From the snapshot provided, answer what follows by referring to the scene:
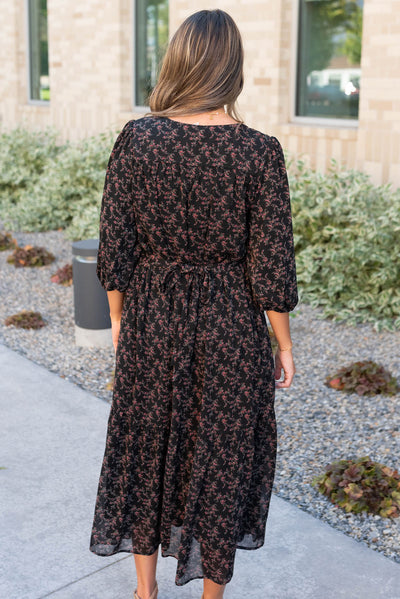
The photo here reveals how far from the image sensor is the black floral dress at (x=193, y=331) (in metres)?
2.30

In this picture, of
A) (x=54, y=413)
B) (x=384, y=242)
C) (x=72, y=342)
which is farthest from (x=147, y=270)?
(x=384, y=242)

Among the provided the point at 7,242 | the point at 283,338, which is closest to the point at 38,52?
Result: the point at 7,242

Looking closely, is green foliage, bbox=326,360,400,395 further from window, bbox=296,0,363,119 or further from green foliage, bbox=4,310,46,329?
window, bbox=296,0,363,119

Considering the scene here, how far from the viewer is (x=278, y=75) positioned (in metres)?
8.19

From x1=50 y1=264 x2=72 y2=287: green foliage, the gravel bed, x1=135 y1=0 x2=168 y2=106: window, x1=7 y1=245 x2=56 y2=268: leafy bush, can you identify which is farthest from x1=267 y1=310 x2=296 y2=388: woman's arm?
x1=135 y1=0 x2=168 y2=106: window

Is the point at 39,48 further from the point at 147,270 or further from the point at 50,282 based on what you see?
the point at 147,270

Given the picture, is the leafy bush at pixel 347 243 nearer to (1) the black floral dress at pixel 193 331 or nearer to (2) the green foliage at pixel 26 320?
(2) the green foliage at pixel 26 320

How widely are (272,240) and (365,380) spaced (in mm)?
2879

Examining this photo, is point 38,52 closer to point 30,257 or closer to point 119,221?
point 30,257

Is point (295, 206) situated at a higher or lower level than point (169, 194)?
lower

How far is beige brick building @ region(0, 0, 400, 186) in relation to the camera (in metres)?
7.12

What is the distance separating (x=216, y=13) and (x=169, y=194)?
1.76 feet

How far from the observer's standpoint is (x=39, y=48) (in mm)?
13117

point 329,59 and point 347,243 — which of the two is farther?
point 329,59
